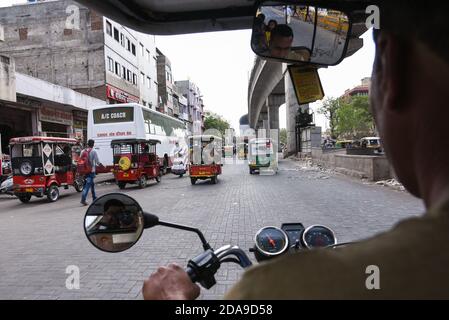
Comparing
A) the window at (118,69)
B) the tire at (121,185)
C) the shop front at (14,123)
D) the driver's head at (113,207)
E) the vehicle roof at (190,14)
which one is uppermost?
the window at (118,69)

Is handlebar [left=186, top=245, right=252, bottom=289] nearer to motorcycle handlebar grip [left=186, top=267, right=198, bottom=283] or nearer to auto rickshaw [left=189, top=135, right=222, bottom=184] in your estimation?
motorcycle handlebar grip [left=186, top=267, right=198, bottom=283]

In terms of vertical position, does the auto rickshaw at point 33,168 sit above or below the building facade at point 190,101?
below

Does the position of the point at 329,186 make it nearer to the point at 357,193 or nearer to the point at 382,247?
the point at 357,193

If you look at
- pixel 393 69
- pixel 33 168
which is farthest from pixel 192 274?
pixel 33 168

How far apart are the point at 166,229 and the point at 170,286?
611 cm

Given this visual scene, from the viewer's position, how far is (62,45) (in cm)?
3042

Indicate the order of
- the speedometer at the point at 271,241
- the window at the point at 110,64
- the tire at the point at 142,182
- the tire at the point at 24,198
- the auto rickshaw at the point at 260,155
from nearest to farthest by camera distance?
the speedometer at the point at 271,241 → the tire at the point at 24,198 → the tire at the point at 142,182 → the auto rickshaw at the point at 260,155 → the window at the point at 110,64

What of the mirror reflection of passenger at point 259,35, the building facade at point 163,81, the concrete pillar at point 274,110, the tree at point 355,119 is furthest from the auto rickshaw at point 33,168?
the tree at point 355,119

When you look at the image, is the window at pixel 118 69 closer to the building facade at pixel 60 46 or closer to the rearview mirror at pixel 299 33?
the building facade at pixel 60 46

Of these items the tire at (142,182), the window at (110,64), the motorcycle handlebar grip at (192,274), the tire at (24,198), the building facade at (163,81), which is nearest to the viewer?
the motorcycle handlebar grip at (192,274)

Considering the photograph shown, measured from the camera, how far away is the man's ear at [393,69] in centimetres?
85

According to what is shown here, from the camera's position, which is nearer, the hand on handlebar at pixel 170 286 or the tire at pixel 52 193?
the hand on handlebar at pixel 170 286

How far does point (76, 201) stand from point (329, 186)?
8605 millimetres

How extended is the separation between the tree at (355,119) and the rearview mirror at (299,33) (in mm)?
64550
